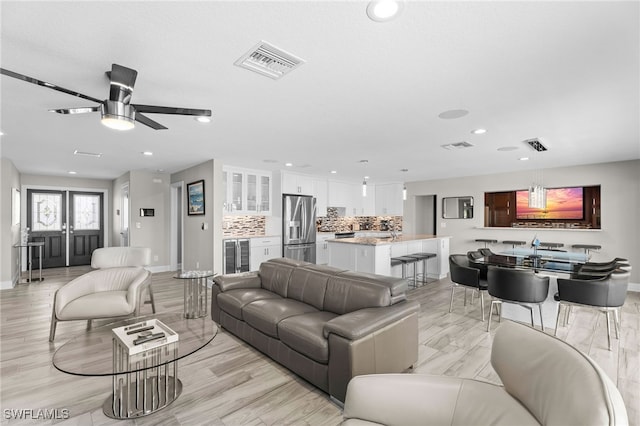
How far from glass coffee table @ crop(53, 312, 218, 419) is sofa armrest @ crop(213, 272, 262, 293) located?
3.46ft

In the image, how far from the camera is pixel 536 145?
4555 millimetres

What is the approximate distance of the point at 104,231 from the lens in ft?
29.8

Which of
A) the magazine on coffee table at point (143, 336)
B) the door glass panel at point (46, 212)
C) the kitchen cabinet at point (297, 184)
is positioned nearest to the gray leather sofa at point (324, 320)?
the magazine on coffee table at point (143, 336)

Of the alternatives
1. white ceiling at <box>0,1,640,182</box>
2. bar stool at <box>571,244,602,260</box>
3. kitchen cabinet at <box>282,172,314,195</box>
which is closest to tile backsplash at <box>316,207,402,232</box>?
kitchen cabinet at <box>282,172,314,195</box>

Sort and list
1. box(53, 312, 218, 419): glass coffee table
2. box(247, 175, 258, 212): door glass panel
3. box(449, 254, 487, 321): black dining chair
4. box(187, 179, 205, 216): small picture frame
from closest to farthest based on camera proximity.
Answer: box(53, 312, 218, 419): glass coffee table, box(449, 254, 487, 321): black dining chair, box(187, 179, 205, 216): small picture frame, box(247, 175, 258, 212): door glass panel

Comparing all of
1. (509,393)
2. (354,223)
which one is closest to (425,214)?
(354,223)

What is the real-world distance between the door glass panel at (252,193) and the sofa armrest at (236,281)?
3.17 meters

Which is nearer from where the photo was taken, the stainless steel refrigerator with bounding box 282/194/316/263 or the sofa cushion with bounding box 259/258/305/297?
the sofa cushion with bounding box 259/258/305/297

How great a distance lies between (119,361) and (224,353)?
1.18 m

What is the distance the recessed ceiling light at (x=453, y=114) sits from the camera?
313 cm

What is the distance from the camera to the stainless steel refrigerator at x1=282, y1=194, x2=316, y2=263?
7.43 metres

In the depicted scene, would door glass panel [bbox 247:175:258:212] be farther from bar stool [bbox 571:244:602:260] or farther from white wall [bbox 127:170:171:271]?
bar stool [bbox 571:244:602:260]

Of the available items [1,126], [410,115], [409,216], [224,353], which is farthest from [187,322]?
[409,216]

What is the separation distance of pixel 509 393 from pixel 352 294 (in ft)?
5.40
